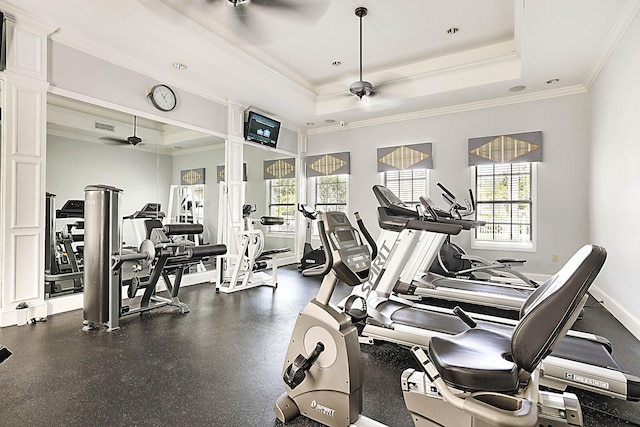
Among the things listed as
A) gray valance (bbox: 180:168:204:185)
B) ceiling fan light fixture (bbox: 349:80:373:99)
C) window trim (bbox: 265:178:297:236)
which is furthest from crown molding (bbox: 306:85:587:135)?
A: gray valance (bbox: 180:168:204:185)

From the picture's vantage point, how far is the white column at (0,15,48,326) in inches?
129

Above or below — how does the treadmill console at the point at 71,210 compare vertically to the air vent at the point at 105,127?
below

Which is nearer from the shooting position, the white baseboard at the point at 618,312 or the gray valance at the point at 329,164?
the white baseboard at the point at 618,312

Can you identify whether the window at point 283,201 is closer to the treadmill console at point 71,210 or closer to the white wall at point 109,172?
the white wall at point 109,172

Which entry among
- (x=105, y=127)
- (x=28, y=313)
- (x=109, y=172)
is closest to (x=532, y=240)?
(x=109, y=172)

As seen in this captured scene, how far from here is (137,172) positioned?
176 inches

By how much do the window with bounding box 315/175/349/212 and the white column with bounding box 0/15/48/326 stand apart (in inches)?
184

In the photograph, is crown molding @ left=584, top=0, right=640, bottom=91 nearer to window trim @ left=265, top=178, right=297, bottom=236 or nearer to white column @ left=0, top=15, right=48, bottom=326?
window trim @ left=265, top=178, right=297, bottom=236

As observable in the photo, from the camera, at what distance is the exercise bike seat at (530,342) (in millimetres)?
1219

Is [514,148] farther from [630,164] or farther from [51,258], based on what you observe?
[51,258]

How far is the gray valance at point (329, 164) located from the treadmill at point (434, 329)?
3907 mm

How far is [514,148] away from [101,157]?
5.77 metres

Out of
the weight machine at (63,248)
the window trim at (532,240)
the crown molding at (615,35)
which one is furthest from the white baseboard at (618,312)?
the weight machine at (63,248)

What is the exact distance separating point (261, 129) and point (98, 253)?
357 centimetres
